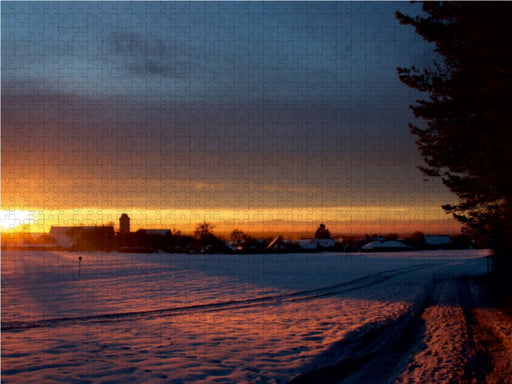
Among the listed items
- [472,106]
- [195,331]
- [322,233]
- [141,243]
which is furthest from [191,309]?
[322,233]

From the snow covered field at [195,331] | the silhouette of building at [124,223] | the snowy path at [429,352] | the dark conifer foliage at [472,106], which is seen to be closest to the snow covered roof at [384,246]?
the silhouette of building at [124,223]

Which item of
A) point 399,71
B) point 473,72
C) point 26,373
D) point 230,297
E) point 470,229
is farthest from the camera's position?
point 230,297

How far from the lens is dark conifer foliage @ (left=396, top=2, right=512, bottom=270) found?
1156cm

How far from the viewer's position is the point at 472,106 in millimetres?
14102

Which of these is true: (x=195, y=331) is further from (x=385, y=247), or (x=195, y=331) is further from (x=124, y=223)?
(x=124, y=223)

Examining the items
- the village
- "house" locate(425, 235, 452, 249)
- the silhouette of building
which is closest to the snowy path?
the village

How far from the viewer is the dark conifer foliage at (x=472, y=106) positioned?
1156cm

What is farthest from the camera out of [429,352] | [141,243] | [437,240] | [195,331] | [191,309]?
[437,240]

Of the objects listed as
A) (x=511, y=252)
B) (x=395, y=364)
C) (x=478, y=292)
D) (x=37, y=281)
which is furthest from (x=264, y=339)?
(x=37, y=281)

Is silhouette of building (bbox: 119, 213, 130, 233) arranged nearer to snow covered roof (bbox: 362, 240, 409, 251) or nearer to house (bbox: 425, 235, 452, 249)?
snow covered roof (bbox: 362, 240, 409, 251)

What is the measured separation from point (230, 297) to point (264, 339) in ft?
30.2

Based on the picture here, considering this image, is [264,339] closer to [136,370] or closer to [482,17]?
[136,370]

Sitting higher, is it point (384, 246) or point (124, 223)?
point (124, 223)

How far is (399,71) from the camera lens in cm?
1551
